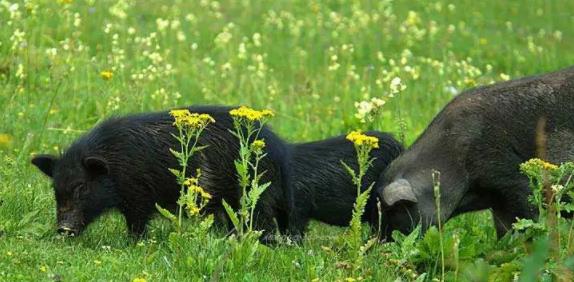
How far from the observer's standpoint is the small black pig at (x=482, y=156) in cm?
827

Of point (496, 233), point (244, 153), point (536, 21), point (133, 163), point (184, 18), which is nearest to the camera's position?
point (244, 153)

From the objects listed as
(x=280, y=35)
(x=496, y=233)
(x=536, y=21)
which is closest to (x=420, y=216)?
(x=496, y=233)

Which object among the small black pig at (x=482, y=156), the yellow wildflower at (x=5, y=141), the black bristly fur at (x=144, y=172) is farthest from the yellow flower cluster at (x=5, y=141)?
the small black pig at (x=482, y=156)

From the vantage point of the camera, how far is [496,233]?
859cm

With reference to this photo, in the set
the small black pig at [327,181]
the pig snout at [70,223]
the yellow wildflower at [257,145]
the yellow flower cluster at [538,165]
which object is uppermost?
the yellow wildflower at [257,145]

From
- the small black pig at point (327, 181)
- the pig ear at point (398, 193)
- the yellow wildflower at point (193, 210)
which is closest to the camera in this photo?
the yellow wildflower at point (193, 210)

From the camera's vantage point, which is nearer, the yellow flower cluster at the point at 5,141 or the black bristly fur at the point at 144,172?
the black bristly fur at the point at 144,172

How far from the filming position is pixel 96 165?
7.86 metres

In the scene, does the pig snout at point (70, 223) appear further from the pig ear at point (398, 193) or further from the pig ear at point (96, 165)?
the pig ear at point (398, 193)

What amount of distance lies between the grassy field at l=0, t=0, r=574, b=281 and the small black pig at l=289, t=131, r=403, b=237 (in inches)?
6.5

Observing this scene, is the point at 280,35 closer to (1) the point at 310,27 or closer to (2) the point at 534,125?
(1) the point at 310,27

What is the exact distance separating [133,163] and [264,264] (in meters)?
1.49

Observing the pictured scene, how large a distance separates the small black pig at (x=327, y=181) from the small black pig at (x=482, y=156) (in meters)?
0.52

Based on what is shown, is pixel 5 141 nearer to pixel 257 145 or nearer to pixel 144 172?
pixel 144 172
